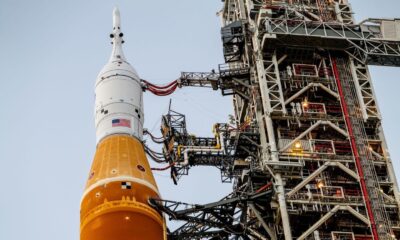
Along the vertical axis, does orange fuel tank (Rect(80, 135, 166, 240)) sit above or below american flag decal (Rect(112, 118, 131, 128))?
below

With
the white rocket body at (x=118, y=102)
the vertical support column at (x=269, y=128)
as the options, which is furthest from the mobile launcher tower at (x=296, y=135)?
the white rocket body at (x=118, y=102)

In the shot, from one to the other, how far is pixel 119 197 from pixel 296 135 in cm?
1411

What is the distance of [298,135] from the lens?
166ft

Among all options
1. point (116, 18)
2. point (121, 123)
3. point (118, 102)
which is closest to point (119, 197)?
point (121, 123)

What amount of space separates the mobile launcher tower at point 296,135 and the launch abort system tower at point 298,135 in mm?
78

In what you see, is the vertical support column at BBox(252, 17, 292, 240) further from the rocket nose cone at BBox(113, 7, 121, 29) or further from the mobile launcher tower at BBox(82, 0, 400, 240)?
the rocket nose cone at BBox(113, 7, 121, 29)

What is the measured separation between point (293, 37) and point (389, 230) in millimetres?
15135

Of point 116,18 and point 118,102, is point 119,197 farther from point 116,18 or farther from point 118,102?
point 116,18

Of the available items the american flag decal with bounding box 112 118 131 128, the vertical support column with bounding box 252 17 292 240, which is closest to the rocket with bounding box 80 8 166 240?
the american flag decal with bounding box 112 118 131 128

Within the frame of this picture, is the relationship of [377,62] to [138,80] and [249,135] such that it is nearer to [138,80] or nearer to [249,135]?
[249,135]

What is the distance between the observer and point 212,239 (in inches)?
2074

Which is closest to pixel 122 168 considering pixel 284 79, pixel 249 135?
pixel 249 135

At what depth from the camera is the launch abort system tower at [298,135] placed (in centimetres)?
4725

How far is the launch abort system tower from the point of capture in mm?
47250
